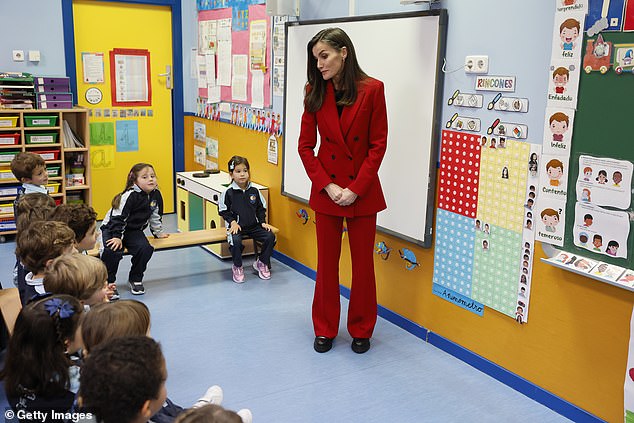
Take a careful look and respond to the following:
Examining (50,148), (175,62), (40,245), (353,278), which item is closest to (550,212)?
(353,278)

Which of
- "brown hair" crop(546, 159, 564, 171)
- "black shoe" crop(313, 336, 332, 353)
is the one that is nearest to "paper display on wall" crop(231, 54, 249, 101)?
"black shoe" crop(313, 336, 332, 353)

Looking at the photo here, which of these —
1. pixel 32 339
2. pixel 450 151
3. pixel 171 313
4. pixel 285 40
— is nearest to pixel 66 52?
pixel 285 40

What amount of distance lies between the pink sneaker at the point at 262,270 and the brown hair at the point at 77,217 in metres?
1.52

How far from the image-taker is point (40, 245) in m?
2.74

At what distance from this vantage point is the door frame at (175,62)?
5559 millimetres

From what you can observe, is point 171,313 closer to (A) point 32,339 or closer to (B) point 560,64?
(A) point 32,339

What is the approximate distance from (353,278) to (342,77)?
3.52 feet

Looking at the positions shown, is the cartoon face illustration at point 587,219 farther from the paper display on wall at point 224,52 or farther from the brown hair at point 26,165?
the paper display on wall at point 224,52

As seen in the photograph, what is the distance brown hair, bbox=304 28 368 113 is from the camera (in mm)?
3145

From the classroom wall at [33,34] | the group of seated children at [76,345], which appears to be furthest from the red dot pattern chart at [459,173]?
the classroom wall at [33,34]

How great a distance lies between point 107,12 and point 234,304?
3.29 m

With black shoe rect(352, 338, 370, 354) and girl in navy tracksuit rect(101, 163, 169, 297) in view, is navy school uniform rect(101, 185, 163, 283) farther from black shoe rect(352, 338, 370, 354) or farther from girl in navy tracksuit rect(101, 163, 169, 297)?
black shoe rect(352, 338, 370, 354)

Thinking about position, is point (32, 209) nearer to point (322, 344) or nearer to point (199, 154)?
point (322, 344)

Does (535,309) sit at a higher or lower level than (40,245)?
lower
